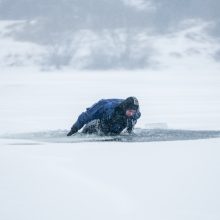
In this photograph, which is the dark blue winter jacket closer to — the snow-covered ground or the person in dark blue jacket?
the person in dark blue jacket

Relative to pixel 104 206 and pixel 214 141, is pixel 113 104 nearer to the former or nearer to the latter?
pixel 214 141

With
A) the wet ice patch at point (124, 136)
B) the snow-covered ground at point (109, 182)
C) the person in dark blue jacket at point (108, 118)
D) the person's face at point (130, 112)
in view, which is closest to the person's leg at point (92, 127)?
the person in dark blue jacket at point (108, 118)

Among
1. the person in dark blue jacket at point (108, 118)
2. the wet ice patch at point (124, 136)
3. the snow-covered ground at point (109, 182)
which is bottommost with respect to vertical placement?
the snow-covered ground at point (109, 182)

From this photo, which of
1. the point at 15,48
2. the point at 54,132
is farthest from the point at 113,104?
the point at 15,48

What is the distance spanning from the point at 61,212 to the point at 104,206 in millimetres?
295


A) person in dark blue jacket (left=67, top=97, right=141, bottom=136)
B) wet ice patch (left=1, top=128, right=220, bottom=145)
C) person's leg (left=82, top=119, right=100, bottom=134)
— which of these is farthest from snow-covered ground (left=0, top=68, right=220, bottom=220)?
person's leg (left=82, top=119, right=100, bottom=134)

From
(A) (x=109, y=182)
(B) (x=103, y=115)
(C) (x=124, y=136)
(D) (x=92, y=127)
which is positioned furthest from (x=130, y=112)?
(A) (x=109, y=182)

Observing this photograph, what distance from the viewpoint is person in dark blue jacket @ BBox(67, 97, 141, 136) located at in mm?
8641

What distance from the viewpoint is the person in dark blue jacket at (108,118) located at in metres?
8.64

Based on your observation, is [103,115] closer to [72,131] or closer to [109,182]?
[72,131]

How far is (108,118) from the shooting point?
8812 millimetres

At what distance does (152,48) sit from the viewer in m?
101

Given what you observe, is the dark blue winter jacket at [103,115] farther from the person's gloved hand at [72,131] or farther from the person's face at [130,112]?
the person's face at [130,112]

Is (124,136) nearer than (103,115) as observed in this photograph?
Yes
